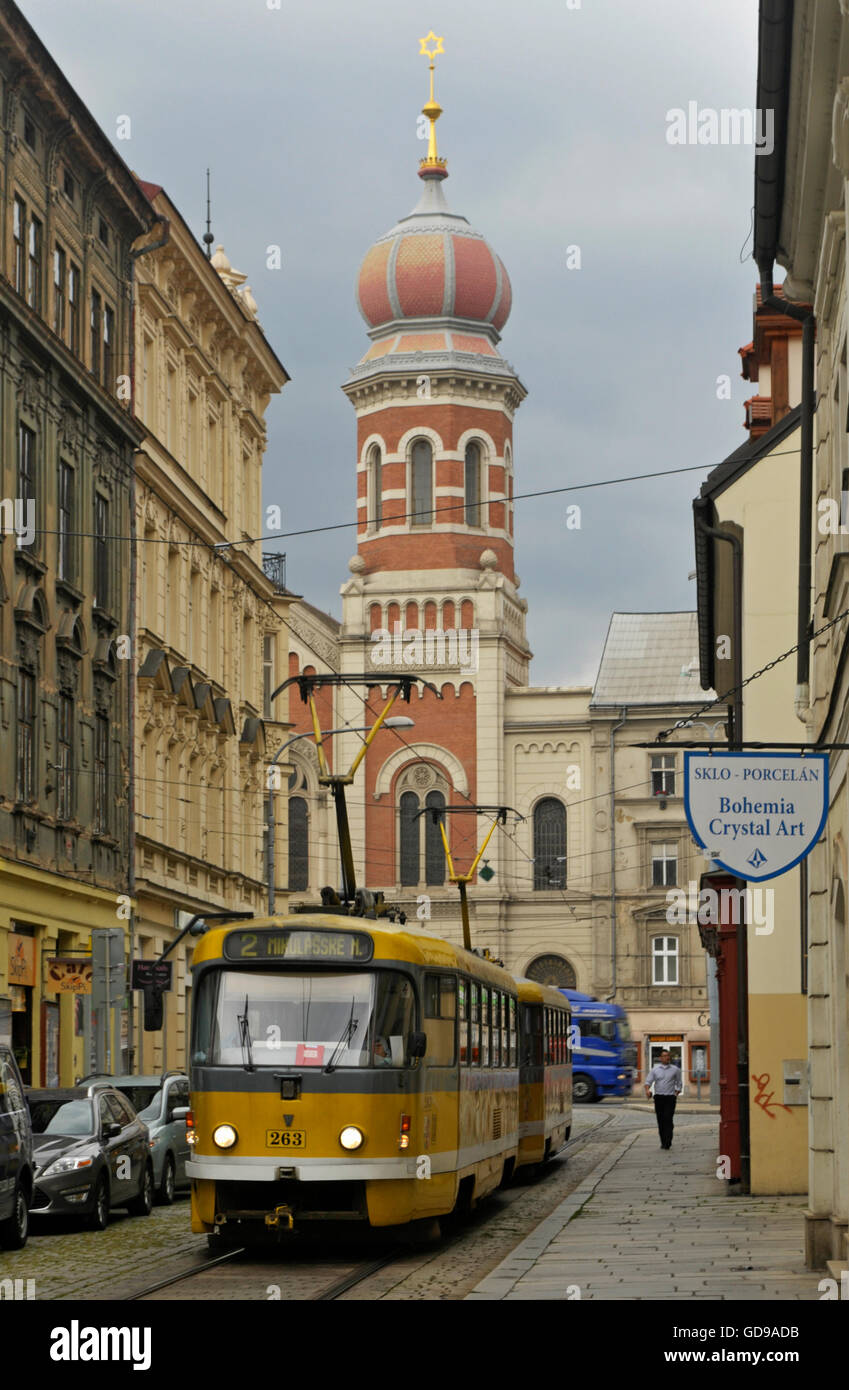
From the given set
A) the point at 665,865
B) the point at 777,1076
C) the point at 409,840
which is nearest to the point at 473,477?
the point at 409,840

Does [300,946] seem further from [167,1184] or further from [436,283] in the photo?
[436,283]

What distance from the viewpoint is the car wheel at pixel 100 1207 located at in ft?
72.1

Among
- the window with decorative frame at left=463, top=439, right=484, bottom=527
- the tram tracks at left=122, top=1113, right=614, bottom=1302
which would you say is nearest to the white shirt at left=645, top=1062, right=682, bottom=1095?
the tram tracks at left=122, top=1113, right=614, bottom=1302

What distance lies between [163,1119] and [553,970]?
55.2 m

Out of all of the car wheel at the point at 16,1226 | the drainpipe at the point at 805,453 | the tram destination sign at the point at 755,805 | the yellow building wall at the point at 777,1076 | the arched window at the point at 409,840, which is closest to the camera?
the tram destination sign at the point at 755,805

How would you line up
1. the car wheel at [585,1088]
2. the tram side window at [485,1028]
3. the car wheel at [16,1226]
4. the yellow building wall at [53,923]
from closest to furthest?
the car wheel at [16,1226] < the tram side window at [485,1028] < the yellow building wall at [53,923] < the car wheel at [585,1088]

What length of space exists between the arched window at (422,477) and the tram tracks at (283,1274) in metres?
64.5

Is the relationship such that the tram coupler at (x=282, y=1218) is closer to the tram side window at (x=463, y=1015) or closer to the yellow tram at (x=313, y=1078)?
the yellow tram at (x=313, y=1078)

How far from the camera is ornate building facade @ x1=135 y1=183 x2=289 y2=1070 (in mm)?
42781

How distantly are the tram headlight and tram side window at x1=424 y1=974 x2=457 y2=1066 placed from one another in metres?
2.09

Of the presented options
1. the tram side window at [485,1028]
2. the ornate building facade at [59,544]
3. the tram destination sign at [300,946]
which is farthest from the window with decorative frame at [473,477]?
the tram destination sign at [300,946]

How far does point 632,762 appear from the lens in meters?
80.7

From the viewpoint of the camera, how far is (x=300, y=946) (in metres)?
18.7

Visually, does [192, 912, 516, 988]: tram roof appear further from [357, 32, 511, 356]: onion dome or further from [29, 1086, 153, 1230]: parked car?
[357, 32, 511, 356]: onion dome
